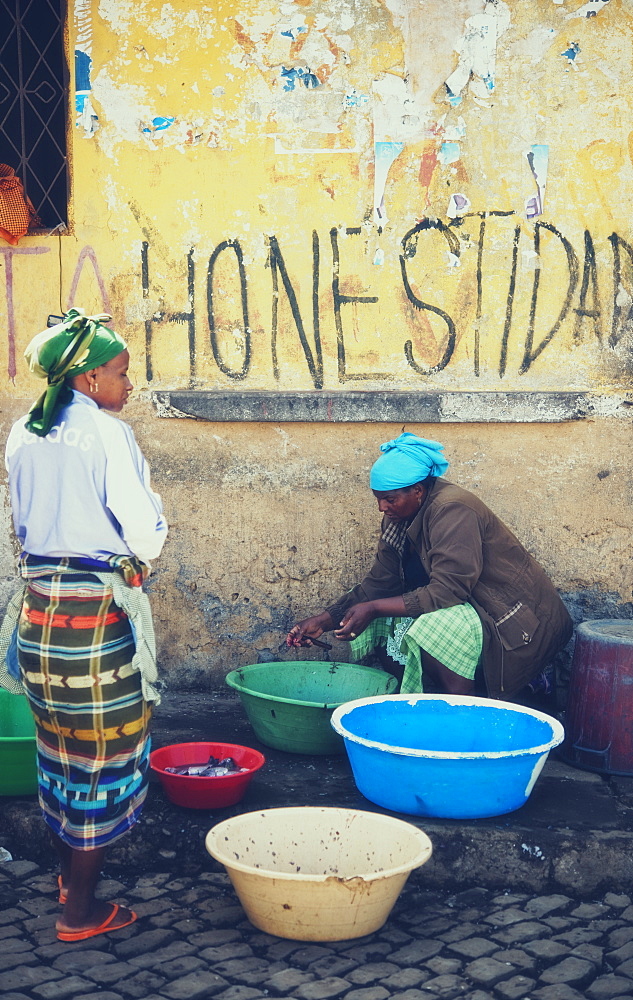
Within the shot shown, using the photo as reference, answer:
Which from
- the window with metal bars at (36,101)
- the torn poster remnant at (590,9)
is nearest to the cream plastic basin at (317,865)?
the window with metal bars at (36,101)

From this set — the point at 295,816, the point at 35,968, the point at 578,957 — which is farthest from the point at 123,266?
the point at 578,957

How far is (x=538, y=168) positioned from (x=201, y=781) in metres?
2.82

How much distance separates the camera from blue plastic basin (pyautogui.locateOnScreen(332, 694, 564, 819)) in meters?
3.33

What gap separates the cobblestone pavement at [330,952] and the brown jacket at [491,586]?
973mm

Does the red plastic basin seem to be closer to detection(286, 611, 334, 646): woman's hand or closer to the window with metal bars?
detection(286, 611, 334, 646): woman's hand

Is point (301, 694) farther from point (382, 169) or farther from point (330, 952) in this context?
point (382, 169)

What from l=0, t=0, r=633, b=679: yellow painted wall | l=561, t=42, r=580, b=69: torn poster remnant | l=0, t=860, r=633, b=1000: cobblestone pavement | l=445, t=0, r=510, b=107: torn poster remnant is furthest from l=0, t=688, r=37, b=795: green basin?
l=561, t=42, r=580, b=69: torn poster remnant

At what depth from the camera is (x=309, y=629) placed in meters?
4.32

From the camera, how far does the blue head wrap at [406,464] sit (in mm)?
4051

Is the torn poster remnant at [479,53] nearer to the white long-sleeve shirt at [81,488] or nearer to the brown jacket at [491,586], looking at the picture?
the brown jacket at [491,586]

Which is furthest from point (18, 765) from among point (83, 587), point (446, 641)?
point (446, 641)

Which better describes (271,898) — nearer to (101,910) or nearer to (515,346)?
(101,910)

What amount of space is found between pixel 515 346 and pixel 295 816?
2248mm

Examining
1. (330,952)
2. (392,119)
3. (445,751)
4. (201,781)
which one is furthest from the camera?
(392,119)
